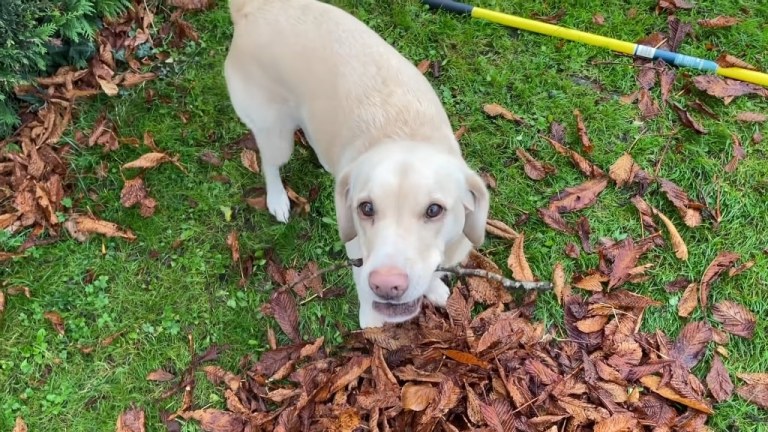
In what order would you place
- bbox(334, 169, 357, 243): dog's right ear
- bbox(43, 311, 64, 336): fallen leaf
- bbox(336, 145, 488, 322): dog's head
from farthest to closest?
bbox(43, 311, 64, 336): fallen leaf < bbox(334, 169, 357, 243): dog's right ear < bbox(336, 145, 488, 322): dog's head

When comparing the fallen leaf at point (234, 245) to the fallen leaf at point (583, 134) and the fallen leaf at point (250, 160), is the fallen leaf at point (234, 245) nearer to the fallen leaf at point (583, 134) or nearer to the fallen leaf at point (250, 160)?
the fallen leaf at point (250, 160)

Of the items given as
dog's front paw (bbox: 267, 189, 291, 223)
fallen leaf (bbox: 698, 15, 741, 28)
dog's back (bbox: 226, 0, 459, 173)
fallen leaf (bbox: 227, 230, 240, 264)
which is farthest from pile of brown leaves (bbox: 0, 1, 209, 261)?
fallen leaf (bbox: 698, 15, 741, 28)

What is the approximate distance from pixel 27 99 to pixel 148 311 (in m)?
2.07

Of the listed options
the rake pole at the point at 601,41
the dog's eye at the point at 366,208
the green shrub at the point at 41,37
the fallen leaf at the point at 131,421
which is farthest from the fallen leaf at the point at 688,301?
the green shrub at the point at 41,37

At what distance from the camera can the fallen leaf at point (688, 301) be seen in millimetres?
4109

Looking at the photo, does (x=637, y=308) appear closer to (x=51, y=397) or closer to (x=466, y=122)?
(x=466, y=122)

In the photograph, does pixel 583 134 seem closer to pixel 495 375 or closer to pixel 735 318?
pixel 735 318

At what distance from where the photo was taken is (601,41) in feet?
16.7

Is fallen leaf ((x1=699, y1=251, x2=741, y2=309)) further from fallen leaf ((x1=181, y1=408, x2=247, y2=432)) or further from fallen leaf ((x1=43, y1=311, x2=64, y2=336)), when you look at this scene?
fallen leaf ((x1=43, y1=311, x2=64, y2=336))

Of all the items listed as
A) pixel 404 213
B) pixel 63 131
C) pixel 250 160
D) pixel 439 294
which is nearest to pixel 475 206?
pixel 404 213

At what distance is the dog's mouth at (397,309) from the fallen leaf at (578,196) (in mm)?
1724

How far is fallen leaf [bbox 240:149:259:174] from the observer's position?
486cm

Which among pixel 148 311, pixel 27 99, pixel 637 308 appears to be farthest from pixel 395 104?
pixel 27 99

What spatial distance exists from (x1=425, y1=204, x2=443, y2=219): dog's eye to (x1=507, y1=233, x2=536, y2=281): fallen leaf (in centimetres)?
143
